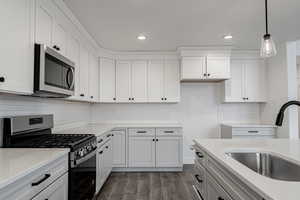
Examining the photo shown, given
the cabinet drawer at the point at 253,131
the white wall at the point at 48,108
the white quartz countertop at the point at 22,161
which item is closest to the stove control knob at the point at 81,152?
the white quartz countertop at the point at 22,161

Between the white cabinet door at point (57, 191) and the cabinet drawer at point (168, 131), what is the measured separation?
7.83 ft

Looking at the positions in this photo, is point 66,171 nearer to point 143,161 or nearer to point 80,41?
point 80,41

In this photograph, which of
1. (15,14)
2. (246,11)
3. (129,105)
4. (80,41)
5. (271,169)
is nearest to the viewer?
(15,14)

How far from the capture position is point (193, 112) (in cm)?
449

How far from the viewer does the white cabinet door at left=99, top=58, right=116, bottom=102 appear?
4.11 m

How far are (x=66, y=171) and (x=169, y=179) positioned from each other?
88.8 inches

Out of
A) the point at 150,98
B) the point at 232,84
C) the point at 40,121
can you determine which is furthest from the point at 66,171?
the point at 232,84

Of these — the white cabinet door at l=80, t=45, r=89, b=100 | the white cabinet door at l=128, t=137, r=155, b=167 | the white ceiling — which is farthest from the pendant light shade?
the white cabinet door at l=128, t=137, r=155, b=167

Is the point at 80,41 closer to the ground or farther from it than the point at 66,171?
farther from it

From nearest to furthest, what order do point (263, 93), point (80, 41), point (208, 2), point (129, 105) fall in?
point (208, 2)
point (80, 41)
point (263, 93)
point (129, 105)

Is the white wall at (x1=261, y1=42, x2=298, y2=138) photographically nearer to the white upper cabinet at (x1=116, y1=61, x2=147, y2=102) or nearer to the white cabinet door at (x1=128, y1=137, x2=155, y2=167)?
the white cabinet door at (x1=128, y1=137, x2=155, y2=167)

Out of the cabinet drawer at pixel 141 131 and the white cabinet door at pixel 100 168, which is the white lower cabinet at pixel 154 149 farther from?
the white cabinet door at pixel 100 168

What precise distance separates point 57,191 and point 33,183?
358 mm

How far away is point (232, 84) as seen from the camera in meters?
4.19
